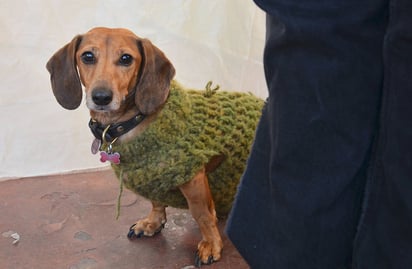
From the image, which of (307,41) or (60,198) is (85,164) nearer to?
(60,198)

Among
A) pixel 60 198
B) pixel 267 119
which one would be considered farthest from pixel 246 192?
pixel 60 198

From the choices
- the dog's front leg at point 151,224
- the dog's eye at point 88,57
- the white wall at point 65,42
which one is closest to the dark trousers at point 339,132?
the dog's eye at point 88,57

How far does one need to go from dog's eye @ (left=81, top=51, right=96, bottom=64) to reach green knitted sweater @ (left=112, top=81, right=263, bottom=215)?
0.24 meters

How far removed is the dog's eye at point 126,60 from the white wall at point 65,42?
90 cm

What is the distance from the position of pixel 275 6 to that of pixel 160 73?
840 millimetres

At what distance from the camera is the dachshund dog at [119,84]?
157 cm

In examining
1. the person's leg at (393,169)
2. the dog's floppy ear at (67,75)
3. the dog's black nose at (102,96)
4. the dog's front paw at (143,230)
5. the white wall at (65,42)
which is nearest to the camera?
the person's leg at (393,169)

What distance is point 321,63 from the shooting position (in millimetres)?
826

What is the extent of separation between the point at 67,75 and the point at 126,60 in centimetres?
19

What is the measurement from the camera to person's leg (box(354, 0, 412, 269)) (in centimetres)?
75

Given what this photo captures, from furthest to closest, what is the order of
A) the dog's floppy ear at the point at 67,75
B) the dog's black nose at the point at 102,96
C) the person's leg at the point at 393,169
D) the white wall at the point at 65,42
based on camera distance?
the white wall at the point at 65,42
the dog's floppy ear at the point at 67,75
the dog's black nose at the point at 102,96
the person's leg at the point at 393,169

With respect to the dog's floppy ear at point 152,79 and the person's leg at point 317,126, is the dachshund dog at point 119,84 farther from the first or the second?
the person's leg at point 317,126

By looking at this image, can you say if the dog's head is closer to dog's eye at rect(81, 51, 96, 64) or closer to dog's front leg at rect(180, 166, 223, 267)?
dog's eye at rect(81, 51, 96, 64)

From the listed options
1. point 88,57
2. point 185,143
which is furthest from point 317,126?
point 88,57
